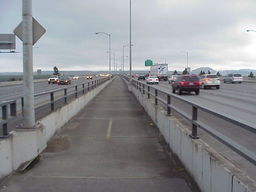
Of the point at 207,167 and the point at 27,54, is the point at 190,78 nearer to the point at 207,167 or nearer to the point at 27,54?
the point at 27,54

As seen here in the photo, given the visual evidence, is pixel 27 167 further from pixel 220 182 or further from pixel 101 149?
pixel 220 182

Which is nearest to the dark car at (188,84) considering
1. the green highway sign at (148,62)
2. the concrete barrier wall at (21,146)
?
the concrete barrier wall at (21,146)

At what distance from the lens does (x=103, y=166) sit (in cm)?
726

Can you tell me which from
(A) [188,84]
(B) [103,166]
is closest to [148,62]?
(A) [188,84]

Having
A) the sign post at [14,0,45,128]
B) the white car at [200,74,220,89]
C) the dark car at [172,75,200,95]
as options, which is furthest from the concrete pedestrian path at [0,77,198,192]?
the white car at [200,74,220,89]

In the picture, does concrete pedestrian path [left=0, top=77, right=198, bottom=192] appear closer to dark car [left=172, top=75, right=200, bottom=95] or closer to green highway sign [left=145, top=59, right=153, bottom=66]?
dark car [left=172, top=75, right=200, bottom=95]

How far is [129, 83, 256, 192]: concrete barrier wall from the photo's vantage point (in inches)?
163

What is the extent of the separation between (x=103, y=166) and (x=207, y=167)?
2.76 m

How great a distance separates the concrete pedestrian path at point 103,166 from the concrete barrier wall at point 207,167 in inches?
12.4

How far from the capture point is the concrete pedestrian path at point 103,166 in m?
5.93

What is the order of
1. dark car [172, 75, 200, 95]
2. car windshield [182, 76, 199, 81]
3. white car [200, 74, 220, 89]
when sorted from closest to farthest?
dark car [172, 75, 200, 95] → car windshield [182, 76, 199, 81] → white car [200, 74, 220, 89]

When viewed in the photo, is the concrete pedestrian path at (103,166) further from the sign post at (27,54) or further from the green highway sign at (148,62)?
the green highway sign at (148,62)

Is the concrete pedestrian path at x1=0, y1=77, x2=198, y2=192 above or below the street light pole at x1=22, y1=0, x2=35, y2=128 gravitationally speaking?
below

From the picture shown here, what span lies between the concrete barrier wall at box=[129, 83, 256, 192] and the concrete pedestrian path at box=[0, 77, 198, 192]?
1.03 ft
